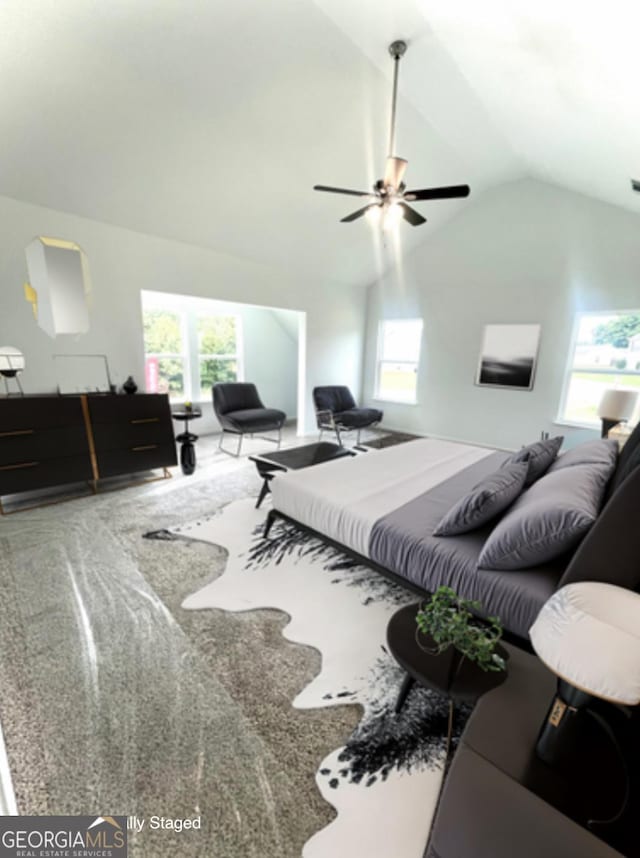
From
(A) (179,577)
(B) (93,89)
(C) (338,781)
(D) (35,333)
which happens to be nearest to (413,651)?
(C) (338,781)

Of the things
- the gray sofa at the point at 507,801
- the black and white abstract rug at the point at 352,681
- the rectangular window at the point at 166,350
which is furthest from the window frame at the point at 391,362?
the gray sofa at the point at 507,801

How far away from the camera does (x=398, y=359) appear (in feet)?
20.1

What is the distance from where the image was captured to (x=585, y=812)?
757mm

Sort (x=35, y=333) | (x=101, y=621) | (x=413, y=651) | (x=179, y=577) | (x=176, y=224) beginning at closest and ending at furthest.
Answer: (x=413, y=651), (x=101, y=621), (x=179, y=577), (x=35, y=333), (x=176, y=224)

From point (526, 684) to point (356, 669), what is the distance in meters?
0.73

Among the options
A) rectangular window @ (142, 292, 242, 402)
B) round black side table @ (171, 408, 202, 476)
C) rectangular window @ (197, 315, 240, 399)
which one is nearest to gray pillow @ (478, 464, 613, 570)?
round black side table @ (171, 408, 202, 476)

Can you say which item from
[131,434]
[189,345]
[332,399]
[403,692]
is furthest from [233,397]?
[403,692]

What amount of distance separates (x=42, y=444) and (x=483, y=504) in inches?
134

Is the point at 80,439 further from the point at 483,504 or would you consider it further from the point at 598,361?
the point at 598,361

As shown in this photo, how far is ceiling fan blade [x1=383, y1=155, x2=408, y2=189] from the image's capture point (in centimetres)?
238

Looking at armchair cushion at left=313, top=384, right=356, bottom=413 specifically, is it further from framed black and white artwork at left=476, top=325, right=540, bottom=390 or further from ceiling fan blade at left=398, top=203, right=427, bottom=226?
ceiling fan blade at left=398, top=203, right=427, bottom=226

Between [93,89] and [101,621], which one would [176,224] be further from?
[101,621]

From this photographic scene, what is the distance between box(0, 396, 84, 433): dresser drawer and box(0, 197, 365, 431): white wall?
0.41m

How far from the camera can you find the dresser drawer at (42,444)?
288cm
